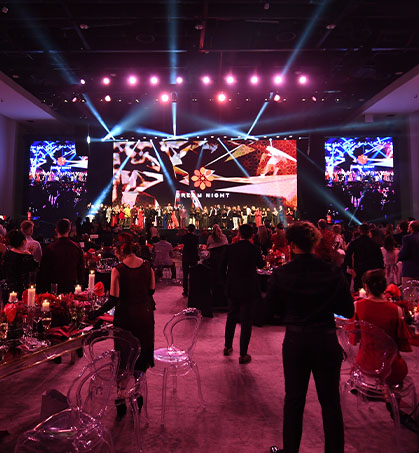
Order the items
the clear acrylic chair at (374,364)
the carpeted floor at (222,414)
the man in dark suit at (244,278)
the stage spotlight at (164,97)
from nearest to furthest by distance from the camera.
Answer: the clear acrylic chair at (374,364), the carpeted floor at (222,414), the man in dark suit at (244,278), the stage spotlight at (164,97)

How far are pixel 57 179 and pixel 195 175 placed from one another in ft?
18.7

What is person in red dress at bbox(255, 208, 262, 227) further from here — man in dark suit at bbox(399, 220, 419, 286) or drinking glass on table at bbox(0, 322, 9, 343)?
drinking glass on table at bbox(0, 322, 9, 343)

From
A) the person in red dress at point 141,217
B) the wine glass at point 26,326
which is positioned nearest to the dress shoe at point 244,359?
the wine glass at point 26,326

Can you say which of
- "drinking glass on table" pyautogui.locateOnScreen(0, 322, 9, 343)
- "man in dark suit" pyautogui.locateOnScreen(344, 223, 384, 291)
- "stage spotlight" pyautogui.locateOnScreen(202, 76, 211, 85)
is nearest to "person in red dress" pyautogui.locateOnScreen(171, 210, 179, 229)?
"stage spotlight" pyautogui.locateOnScreen(202, 76, 211, 85)

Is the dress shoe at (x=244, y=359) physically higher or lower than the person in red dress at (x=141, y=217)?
lower

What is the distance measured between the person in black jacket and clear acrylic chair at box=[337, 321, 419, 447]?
0.62m

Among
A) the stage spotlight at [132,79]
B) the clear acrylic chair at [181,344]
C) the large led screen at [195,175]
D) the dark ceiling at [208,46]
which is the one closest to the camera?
the clear acrylic chair at [181,344]

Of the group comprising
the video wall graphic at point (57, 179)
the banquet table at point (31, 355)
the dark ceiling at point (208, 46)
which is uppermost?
the dark ceiling at point (208, 46)

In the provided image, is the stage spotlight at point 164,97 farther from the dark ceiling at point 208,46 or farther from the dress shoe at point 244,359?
the dress shoe at point 244,359

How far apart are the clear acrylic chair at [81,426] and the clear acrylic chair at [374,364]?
5.25 ft

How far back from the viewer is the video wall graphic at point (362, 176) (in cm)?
1538

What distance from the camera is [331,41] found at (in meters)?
9.38

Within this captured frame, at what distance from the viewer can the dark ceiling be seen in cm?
816

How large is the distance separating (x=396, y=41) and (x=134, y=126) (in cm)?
1028
